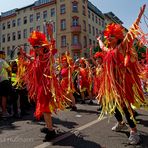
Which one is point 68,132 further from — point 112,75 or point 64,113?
point 64,113

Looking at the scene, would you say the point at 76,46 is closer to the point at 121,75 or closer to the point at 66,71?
the point at 66,71

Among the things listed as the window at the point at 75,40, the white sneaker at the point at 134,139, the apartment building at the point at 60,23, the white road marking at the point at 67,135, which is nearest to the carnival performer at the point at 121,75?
the white sneaker at the point at 134,139

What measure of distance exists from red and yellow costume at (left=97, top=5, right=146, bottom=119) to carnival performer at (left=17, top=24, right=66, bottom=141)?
94cm

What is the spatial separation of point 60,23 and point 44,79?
165 feet

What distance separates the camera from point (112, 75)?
5855mm

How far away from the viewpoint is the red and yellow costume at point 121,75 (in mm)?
5641

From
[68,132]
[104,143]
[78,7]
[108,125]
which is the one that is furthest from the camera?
[78,7]

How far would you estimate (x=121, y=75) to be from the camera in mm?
5840

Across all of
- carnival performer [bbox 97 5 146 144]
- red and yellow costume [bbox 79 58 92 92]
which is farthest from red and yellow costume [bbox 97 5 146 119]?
red and yellow costume [bbox 79 58 92 92]

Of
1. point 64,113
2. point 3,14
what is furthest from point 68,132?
point 3,14

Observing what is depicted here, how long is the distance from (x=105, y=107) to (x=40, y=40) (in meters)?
1.74

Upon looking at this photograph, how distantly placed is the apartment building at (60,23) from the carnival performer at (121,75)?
46.5 meters

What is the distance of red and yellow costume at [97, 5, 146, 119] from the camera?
5.64 metres

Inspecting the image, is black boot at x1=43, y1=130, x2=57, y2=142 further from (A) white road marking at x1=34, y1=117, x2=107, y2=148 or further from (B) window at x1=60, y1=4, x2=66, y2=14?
(B) window at x1=60, y1=4, x2=66, y2=14
